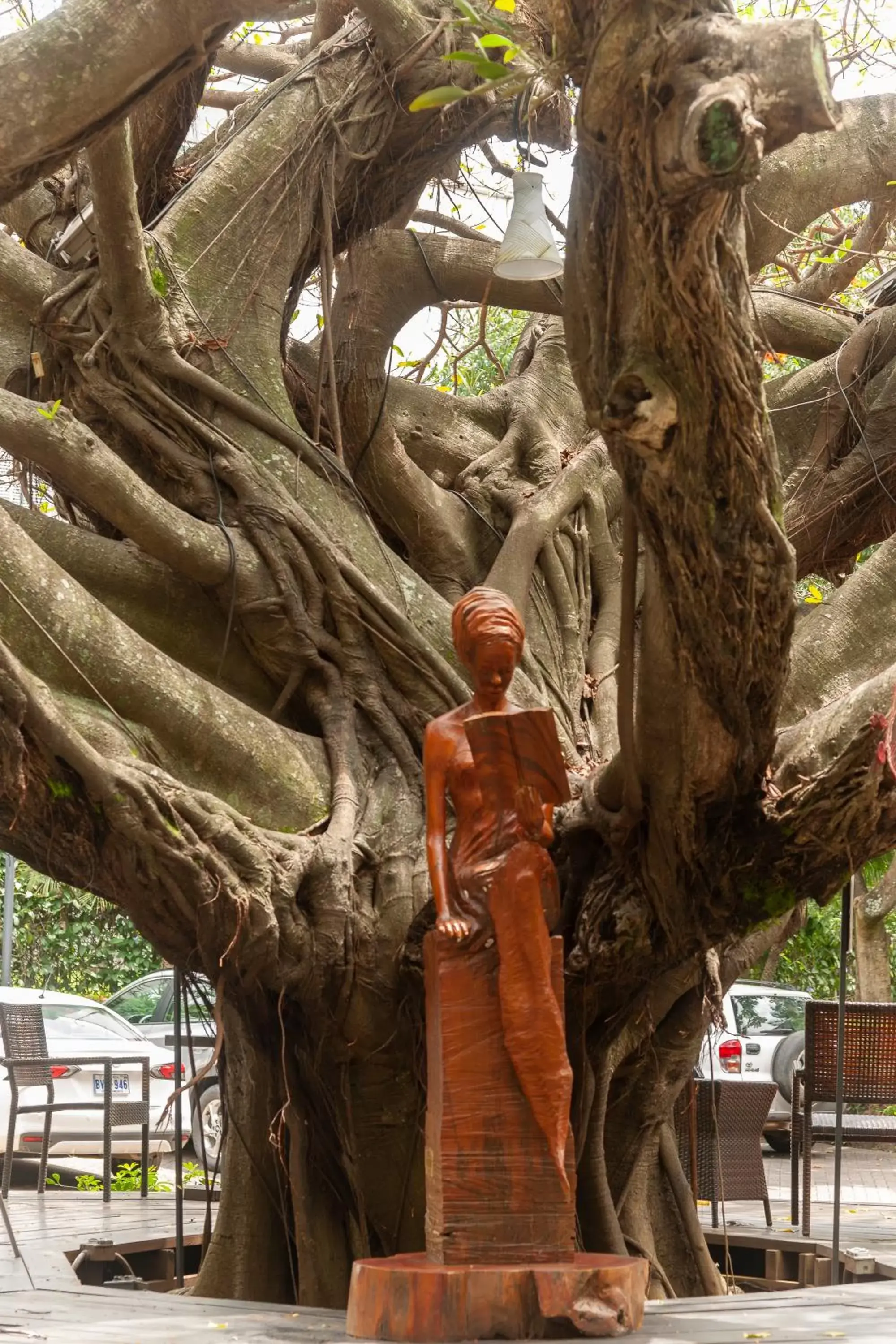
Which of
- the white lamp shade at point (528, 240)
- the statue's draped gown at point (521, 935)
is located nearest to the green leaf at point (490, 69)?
the statue's draped gown at point (521, 935)

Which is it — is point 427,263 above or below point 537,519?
above

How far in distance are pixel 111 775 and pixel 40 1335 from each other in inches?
60.4

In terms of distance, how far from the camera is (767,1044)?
512 inches

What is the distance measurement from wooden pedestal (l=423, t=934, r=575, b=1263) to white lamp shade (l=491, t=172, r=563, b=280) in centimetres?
276

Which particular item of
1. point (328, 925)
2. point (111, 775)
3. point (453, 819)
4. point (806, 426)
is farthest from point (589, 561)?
point (111, 775)

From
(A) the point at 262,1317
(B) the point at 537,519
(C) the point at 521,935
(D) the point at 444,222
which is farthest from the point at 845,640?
(D) the point at 444,222

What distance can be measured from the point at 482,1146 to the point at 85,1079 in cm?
783

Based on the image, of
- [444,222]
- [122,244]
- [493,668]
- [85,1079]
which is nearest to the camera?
[493,668]

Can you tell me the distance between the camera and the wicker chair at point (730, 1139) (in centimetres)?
730

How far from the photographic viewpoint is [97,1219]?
7.58 m

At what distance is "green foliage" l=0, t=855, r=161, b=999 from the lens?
1977 centimetres

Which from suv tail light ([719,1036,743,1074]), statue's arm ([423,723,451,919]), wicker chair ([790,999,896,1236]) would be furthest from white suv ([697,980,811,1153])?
statue's arm ([423,723,451,919])

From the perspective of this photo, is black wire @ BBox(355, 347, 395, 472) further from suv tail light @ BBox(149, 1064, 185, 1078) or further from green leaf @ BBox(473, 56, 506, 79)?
suv tail light @ BBox(149, 1064, 185, 1078)

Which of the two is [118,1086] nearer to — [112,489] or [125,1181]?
[125,1181]
